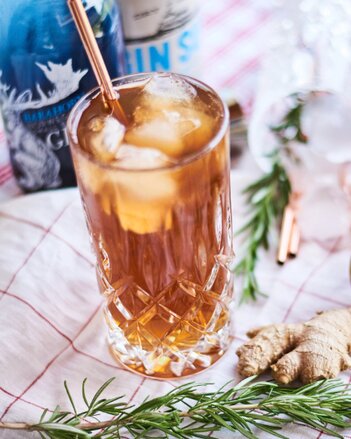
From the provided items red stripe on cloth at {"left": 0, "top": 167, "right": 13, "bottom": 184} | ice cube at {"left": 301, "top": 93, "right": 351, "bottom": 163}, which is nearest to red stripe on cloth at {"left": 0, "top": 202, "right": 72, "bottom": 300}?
red stripe on cloth at {"left": 0, "top": 167, "right": 13, "bottom": 184}

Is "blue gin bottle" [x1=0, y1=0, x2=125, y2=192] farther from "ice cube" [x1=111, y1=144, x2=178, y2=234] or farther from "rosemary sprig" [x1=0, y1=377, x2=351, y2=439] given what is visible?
"rosemary sprig" [x1=0, y1=377, x2=351, y2=439]

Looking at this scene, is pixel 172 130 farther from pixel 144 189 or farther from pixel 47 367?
pixel 47 367

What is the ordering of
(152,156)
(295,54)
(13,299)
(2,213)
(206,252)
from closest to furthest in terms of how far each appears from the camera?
(152,156)
(206,252)
(13,299)
(2,213)
(295,54)

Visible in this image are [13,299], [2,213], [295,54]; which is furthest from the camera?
[295,54]

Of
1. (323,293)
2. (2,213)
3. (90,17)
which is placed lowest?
(323,293)

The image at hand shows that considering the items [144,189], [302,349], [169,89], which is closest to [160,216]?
[144,189]

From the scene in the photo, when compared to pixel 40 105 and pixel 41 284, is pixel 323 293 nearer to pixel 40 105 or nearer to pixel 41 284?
pixel 41 284

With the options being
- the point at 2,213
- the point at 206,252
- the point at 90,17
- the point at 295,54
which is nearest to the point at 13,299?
the point at 2,213

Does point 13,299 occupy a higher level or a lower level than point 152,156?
lower

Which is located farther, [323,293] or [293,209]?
[293,209]
